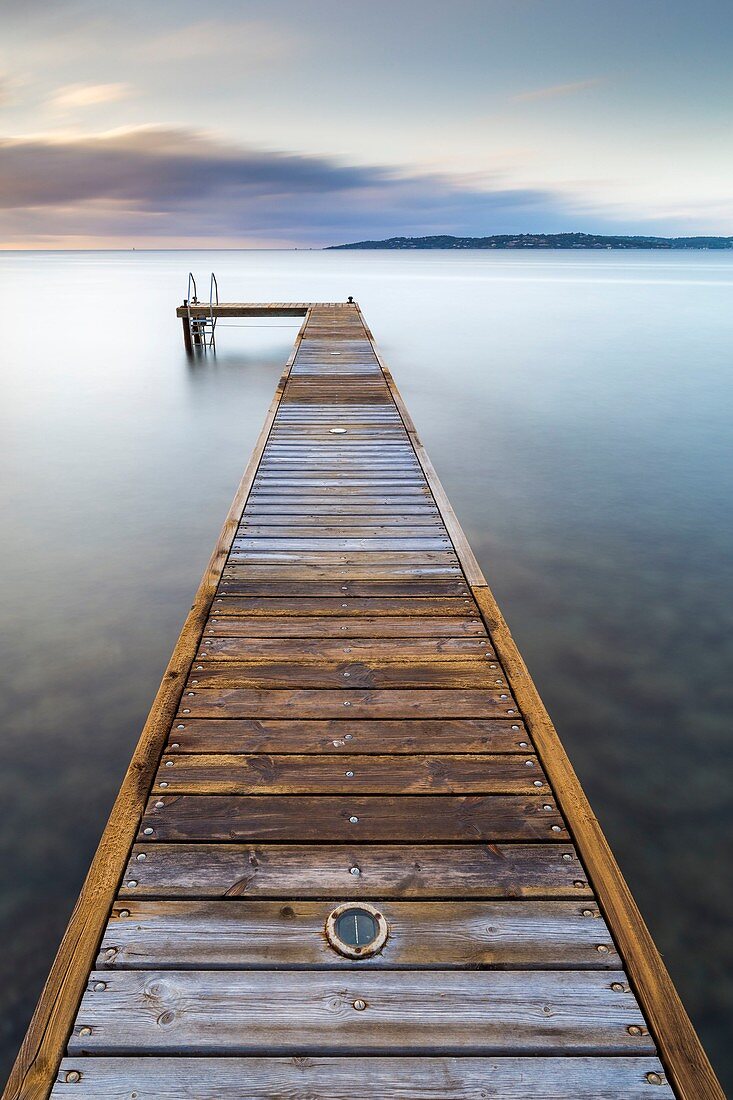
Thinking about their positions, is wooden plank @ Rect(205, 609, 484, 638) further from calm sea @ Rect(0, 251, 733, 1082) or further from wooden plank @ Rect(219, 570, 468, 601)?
calm sea @ Rect(0, 251, 733, 1082)

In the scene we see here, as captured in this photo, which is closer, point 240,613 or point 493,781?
point 493,781

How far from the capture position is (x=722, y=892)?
3.32 metres

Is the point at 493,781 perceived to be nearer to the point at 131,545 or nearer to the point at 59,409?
Answer: the point at 131,545

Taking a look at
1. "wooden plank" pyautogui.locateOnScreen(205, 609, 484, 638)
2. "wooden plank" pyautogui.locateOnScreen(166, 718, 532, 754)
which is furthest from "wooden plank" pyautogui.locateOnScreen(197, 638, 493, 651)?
"wooden plank" pyautogui.locateOnScreen(166, 718, 532, 754)

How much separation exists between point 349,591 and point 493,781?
1689 millimetres

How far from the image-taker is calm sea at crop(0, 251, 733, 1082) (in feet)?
11.5

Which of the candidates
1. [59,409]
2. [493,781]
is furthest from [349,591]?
[59,409]

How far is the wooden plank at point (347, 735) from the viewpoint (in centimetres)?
279

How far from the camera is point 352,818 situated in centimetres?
246

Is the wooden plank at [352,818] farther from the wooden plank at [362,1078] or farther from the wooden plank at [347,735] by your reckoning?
the wooden plank at [362,1078]

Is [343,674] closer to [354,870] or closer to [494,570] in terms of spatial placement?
[354,870]

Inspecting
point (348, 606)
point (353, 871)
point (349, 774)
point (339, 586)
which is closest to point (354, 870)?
point (353, 871)

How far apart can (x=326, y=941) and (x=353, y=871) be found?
275mm

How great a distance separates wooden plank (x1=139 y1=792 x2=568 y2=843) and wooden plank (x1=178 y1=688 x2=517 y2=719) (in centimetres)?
48
